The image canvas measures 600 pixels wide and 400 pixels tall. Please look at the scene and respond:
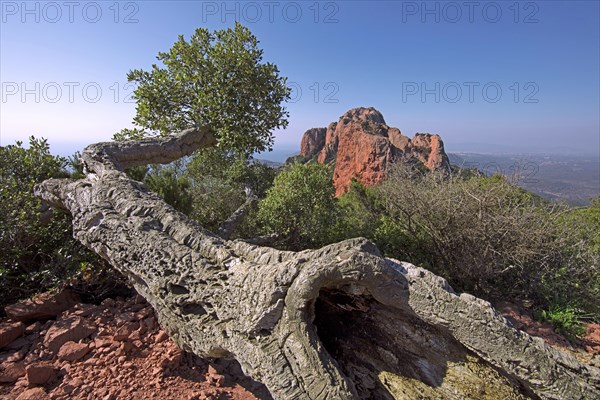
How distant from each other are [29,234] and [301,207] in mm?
5517

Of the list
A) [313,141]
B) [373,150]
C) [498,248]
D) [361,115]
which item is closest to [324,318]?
[498,248]

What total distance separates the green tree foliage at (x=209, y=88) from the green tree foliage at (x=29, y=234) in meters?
1.92

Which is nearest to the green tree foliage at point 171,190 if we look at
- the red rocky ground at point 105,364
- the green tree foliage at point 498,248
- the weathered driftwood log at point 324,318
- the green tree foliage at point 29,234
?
the green tree foliage at point 29,234

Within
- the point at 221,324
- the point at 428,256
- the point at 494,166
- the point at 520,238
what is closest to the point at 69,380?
the point at 221,324

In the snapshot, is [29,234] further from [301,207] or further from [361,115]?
[361,115]

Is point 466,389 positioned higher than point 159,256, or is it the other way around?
point 159,256

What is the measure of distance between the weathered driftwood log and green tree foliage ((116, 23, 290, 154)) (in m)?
3.40

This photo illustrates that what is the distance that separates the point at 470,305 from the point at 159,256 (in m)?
3.62

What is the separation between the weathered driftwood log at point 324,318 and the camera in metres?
2.76

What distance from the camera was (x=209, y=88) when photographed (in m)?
6.91

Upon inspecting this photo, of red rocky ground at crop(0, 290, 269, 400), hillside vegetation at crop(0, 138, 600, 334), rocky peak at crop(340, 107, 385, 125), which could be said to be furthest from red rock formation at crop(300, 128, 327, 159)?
red rocky ground at crop(0, 290, 269, 400)

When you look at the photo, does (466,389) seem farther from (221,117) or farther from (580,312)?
(221,117)

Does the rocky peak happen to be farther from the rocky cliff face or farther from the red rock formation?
the rocky cliff face

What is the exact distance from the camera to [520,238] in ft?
21.3
